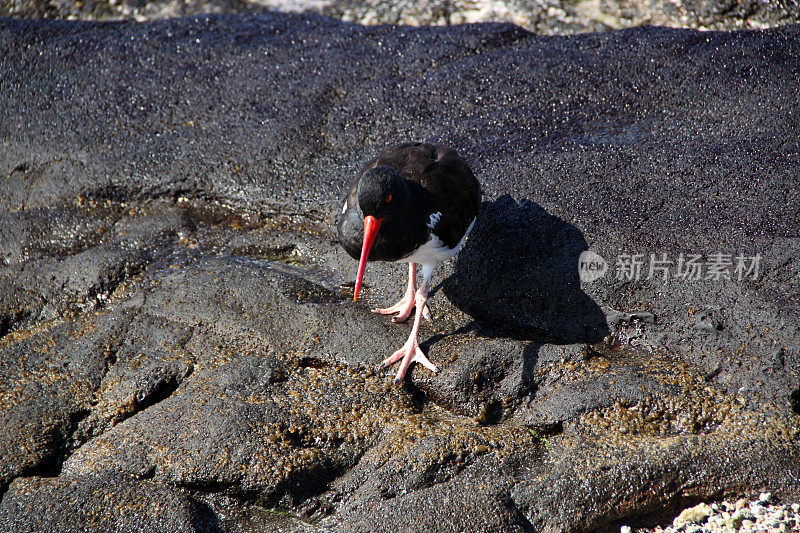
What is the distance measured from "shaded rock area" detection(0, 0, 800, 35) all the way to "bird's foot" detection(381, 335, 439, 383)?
596cm

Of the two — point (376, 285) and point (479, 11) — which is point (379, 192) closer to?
point (376, 285)

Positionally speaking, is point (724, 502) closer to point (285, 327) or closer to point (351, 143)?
point (285, 327)

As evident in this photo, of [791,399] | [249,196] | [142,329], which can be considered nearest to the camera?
[791,399]

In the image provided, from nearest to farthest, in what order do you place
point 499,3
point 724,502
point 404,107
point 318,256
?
point 724,502
point 318,256
point 404,107
point 499,3

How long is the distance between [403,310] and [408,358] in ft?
2.06

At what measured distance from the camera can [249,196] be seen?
562cm

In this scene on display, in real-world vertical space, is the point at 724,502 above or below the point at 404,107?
below

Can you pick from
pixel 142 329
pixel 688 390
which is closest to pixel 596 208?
pixel 688 390

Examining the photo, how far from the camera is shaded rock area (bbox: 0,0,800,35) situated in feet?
26.7

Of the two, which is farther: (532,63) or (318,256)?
(532,63)

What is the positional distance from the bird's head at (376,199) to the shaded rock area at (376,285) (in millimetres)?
734

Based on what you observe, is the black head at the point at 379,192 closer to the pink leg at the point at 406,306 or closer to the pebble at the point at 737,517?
the pink leg at the point at 406,306

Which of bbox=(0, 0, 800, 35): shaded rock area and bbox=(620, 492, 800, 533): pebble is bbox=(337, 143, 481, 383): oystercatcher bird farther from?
bbox=(0, 0, 800, 35): shaded rock area

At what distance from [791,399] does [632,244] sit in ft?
4.96
